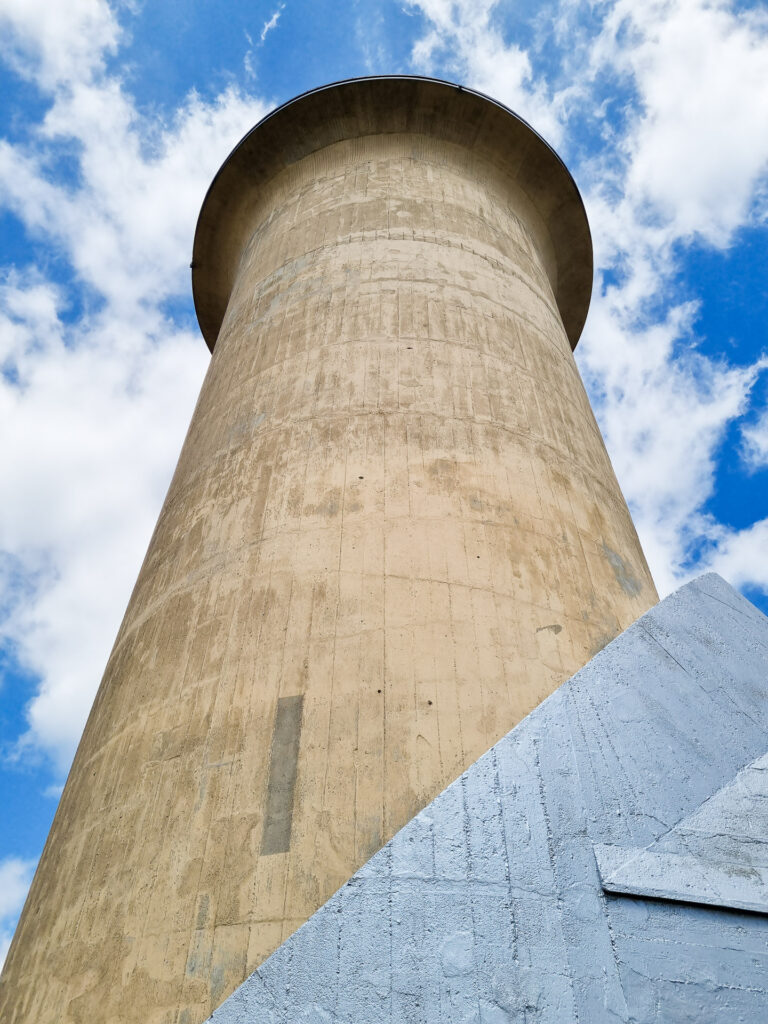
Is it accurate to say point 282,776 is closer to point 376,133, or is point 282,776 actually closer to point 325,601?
point 325,601

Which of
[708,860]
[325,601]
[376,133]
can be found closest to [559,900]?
[708,860]

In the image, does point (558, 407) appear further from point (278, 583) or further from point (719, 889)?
point (719, 889)

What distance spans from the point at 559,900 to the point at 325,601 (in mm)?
3927

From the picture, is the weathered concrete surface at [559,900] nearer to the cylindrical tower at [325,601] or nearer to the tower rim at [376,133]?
the cylindrical tower at [325,601]

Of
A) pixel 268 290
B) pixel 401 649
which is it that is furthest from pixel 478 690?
pixel 268 290

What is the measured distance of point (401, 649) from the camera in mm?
5547

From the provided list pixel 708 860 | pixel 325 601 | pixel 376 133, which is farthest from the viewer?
pixel 376 133

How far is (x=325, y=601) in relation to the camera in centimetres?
591

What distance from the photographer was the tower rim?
11969 mm

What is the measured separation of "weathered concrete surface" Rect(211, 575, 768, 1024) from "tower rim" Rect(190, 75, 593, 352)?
11.4 m

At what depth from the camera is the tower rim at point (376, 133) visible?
39.3 feet

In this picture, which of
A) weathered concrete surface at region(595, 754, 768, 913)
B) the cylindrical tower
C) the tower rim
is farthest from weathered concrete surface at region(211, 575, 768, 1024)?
the tower rim

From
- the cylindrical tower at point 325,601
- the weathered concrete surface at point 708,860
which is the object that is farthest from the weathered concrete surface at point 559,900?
the cylindrical tower at point 325,601

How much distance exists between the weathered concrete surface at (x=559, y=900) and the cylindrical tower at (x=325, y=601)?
2.52 m
